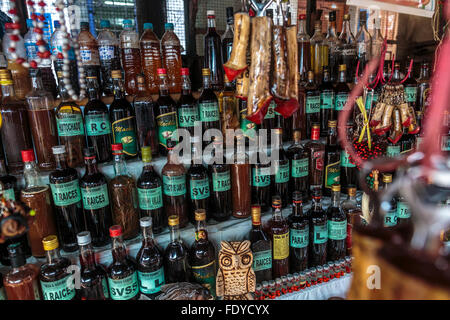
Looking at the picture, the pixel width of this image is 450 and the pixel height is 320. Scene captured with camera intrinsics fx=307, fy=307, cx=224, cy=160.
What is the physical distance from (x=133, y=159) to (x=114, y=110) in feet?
0.66

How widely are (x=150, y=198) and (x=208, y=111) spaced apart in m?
0.40

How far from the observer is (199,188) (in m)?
1.18

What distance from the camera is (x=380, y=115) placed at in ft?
3.70

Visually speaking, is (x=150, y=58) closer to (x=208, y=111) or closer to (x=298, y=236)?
(x=208, y=111)

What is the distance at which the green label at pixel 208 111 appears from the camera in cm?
120

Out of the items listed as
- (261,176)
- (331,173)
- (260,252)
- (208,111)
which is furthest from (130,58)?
(331,173)

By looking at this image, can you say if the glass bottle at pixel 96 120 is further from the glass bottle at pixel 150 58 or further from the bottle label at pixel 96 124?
the glass bottle at pixel 150 58

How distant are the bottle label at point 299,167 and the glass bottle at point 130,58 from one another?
77cm

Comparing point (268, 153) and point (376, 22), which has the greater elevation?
point (376, 22)

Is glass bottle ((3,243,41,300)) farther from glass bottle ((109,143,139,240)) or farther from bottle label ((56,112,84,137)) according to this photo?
bottle label ((56,112,84,137))
